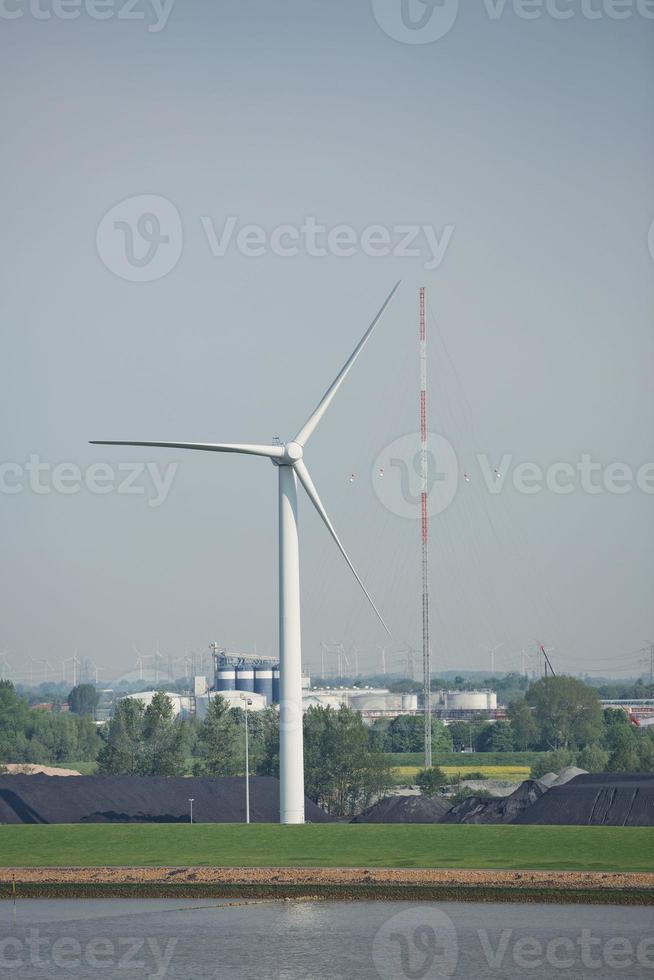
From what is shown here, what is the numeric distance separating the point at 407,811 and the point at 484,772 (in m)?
63.4

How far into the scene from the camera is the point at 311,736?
111125mm

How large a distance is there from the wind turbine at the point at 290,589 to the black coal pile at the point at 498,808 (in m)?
11.4

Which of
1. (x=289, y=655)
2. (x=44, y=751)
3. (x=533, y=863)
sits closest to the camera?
(x=533, y=863)

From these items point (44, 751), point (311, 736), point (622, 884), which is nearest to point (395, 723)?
point (44, 751)

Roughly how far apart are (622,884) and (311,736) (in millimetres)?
63785

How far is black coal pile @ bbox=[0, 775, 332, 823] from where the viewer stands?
70.4 meters

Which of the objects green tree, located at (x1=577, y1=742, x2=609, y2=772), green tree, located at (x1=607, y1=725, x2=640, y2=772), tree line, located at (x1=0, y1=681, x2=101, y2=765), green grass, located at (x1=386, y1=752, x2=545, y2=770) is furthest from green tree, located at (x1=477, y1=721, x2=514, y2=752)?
green tree, located at (x1=607, y1=725, x2=640, y2=772)

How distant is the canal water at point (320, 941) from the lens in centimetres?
3572

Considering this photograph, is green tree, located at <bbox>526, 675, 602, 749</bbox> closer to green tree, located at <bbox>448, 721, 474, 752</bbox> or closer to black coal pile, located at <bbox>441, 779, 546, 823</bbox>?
green tree, located at <bbox>448, 721, 474, 752</bbox>

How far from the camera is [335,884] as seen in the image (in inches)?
1953

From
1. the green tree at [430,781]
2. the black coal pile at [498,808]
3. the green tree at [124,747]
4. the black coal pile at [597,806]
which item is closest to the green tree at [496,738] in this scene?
the green tree at [124,747]

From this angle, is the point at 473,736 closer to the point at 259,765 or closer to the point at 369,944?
the point at 259,765

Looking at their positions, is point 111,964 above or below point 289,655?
below

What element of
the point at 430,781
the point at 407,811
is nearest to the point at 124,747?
the point at 430,781
